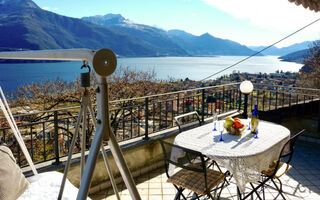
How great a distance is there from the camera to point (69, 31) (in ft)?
98.4

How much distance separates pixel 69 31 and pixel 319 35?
85.7 ft

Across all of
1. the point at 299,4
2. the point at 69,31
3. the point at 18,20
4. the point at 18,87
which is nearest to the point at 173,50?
the point at 69,31

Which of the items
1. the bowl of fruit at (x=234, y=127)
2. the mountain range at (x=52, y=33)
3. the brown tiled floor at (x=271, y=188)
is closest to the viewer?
the bowl of fruit at (x=234, y=127)

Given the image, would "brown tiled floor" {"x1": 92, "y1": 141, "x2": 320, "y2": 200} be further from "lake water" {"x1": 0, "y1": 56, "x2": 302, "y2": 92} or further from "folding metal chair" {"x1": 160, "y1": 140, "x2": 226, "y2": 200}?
"lake water" {"x1": 0, "y1": 56, "x2": 302, "y2": 92}

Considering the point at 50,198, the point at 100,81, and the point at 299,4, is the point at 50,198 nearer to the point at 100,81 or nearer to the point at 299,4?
the point at 100,81

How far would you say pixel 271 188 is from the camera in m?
3.40

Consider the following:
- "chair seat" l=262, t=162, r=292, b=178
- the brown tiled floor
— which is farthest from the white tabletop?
the brown tiled floor

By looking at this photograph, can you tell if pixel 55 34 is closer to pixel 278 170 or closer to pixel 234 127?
pixel 234 127

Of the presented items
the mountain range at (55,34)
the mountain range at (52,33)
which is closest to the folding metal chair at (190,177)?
the mountain range at (55,34)

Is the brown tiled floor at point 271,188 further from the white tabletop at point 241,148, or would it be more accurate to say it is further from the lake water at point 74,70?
the lake water at point 74,70

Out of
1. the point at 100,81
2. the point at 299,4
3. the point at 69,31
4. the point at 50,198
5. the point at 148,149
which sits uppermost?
the point at 69,31

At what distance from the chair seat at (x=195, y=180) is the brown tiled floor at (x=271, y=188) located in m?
0.64

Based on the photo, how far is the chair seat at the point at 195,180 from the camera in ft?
8.46

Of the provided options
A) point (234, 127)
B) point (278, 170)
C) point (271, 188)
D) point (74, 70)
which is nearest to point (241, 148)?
point (234, 127)
